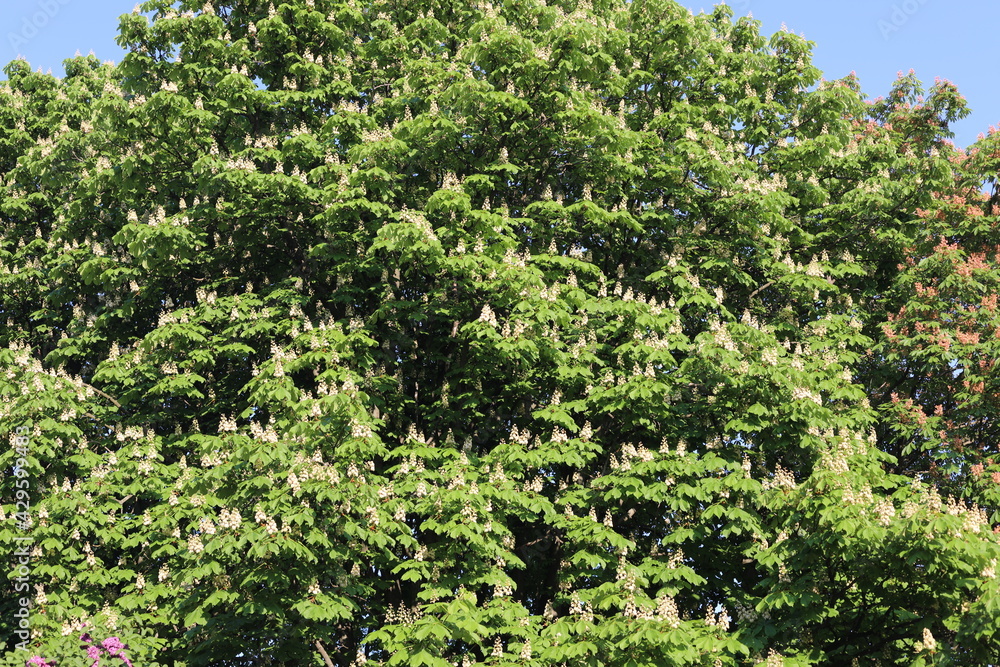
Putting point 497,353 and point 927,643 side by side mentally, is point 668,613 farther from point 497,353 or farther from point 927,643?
point 497,353

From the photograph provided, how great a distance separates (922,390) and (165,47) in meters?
18.5

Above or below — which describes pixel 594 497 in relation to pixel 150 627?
above

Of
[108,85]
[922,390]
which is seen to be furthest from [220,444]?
[922,390]

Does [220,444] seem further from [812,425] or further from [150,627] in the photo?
[812,425]

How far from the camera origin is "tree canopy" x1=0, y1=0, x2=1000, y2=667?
1402cm

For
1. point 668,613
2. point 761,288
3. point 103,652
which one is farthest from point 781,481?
point 103,652

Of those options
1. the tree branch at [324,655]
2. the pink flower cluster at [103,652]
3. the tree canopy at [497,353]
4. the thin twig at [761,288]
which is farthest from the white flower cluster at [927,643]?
the pink flower cluster at [103,652]

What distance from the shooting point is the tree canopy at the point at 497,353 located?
14016mm

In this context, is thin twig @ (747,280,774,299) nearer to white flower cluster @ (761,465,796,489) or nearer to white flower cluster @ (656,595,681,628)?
white flower cluster @ (761,465,796,489)

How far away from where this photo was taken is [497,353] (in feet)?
52.6

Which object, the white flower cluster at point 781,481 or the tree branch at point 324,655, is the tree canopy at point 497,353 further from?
the tree branch at point 324,655

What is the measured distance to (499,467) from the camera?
1467 cm

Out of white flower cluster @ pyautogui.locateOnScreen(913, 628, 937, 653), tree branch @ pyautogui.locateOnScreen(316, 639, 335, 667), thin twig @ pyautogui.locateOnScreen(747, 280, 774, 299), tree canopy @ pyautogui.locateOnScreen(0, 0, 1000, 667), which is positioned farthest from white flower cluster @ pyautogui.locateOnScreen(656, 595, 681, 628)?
thin twig @ pyautogui.locateOnScreen(747, 280, 774, 299)

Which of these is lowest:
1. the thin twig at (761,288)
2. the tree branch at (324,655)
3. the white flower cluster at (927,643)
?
the tree branch at (324,655)
